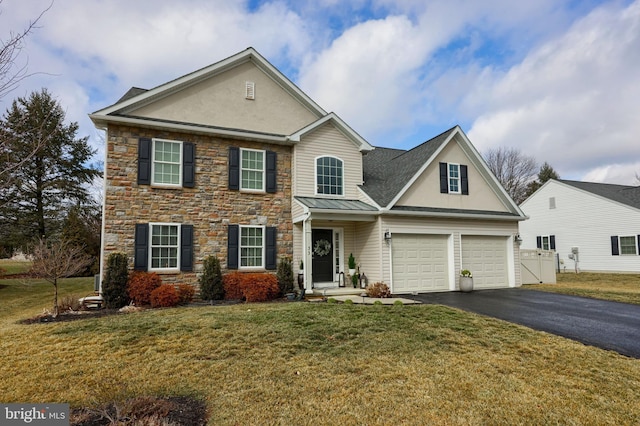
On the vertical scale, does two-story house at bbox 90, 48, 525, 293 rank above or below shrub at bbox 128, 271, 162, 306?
above

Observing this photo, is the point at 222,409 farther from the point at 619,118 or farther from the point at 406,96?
the point at 619,118

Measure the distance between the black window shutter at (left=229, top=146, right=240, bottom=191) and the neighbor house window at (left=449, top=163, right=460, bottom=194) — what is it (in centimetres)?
835

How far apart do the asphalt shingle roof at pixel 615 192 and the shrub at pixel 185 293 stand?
2523 centimetres

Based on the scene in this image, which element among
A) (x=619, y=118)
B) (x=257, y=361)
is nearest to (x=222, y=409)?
(x=257, y=361)

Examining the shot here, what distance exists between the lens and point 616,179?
162 ft

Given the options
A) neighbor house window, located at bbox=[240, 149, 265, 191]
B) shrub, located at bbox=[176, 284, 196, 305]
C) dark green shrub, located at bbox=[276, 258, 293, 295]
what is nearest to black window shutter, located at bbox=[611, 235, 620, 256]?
dark green shrub, located at bbox=[276, 258, 293, 295]

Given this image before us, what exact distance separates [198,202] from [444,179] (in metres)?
9.40

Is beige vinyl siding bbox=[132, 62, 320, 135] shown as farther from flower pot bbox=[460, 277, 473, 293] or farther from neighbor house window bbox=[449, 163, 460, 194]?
flower pot bbox=[460, 277, 473, 293]

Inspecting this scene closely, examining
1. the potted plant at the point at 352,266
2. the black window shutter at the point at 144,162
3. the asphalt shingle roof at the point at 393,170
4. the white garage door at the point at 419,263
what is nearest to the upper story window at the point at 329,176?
the asphalt shingle roof at the point at 393,170

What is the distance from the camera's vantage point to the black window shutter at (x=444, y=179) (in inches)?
554

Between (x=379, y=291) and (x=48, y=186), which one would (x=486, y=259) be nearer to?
(x=379, y=291)

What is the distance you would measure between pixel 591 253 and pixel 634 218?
126 inches

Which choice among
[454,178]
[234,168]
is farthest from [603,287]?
[234,168]

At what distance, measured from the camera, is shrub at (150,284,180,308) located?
10.2 m
